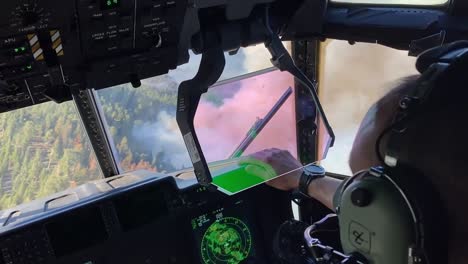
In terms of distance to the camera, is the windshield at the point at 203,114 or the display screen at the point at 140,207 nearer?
the windshield at the point at 203,114

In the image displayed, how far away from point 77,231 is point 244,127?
2.49 ft

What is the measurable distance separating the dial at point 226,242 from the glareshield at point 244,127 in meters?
0.48

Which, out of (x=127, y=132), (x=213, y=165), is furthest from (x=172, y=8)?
(x=127, y=132)

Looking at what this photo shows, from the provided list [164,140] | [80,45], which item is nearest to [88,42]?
[80,45]

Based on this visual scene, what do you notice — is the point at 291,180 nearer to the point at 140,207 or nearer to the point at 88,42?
the point at 140,207

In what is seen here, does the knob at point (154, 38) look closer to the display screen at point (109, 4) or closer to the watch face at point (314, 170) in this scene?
the display screen at point (109, 4)

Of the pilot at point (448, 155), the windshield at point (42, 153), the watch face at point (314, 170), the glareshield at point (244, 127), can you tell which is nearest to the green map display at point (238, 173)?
the glareshield at point (244, 127)

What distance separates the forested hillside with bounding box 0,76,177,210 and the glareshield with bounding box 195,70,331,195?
1.59 ft

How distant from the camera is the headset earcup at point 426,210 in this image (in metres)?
0.86

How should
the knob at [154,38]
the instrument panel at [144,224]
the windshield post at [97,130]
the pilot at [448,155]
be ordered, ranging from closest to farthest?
the pilot at [448,155] → the knob at [154,38] → the instrument panel at [144,224] → the windshield post at [97,130]

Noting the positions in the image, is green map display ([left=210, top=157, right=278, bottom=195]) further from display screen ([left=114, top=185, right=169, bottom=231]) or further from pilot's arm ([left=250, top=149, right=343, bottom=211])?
display screen ([left=114, top=185, right=169, bottom=231])

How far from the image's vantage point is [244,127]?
6.54 ft

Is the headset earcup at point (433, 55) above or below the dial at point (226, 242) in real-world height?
above

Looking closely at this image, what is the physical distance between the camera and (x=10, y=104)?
152 centimetres
